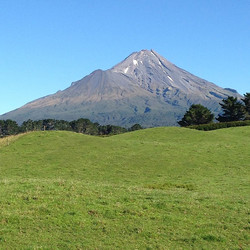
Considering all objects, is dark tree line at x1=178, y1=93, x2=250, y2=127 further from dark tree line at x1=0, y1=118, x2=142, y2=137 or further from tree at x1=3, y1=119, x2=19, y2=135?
tree at x1=3, y1=119, x2=19, y2=135

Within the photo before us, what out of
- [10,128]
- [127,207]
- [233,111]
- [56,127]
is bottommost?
[127,207]

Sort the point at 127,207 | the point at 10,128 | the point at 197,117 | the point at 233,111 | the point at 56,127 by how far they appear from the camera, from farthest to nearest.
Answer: the point at 56,127 < the point at 10,128 < the point at 197,117 < the point at 233,111 < the point at 127,207

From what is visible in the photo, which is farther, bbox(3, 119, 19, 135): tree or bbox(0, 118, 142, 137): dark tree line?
bbox(0, 118, 142, 137): dark tree line

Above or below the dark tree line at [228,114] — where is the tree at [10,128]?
above

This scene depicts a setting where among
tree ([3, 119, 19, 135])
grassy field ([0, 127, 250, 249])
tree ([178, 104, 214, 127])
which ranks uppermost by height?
tree ([3, 119, 19, 135])

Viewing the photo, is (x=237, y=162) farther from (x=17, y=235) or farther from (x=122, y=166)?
(x=17, y=235)

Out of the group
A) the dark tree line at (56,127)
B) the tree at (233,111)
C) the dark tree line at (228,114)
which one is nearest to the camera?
the tree at (233,111)

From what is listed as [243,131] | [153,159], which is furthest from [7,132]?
[153,159]

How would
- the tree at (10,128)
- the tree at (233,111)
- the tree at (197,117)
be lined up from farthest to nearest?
the tree at (10,128), the tree at (197,117), the tree at (233,111)

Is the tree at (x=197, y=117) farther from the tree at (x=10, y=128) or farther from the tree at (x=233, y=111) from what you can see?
the tree at (x=10, y=128)

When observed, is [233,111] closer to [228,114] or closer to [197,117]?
[228,114]

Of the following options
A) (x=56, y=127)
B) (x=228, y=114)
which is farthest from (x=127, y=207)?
(x=56, y=127)

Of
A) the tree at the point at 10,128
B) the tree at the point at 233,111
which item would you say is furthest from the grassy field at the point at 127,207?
the tree at the point at 10,128

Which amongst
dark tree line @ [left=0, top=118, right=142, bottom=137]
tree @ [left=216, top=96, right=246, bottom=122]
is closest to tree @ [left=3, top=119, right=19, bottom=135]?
dark tree line @ [left=0, top=118, right=142, bottom=137]
